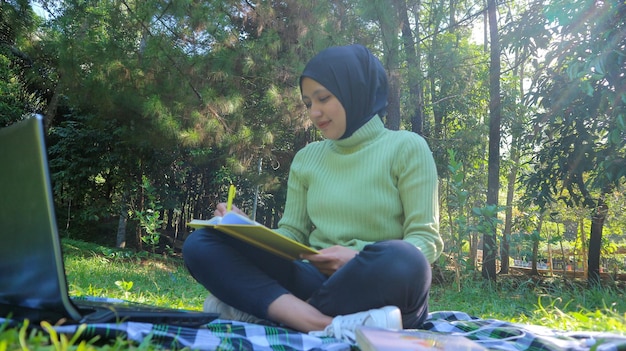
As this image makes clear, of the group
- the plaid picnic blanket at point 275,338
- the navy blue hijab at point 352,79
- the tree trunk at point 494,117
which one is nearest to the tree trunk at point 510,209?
the tree trunk at point 494,117

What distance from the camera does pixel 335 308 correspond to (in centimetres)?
123

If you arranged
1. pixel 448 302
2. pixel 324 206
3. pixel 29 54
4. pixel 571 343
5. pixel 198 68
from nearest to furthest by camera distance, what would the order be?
pixel 571 343
pixel 324 206
pixel 448 302
pixel 198 68
pixel 29 54

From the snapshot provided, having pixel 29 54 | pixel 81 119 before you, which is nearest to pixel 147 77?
pixel 29 54

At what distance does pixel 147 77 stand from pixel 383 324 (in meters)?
4.17

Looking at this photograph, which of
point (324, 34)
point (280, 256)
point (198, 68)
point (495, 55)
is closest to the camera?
point (280, 256)

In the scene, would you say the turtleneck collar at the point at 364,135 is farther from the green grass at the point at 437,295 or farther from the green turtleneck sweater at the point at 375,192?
the green grass at the point at 437,295

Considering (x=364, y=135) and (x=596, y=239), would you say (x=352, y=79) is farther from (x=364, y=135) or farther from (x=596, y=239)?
(x=596, y=239)

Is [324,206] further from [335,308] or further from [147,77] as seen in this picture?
[147,77]

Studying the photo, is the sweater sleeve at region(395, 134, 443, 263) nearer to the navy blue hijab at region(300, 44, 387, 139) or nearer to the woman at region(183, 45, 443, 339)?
the woman at region(183, 45, 443, 339)

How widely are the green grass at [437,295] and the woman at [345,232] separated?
1.59 feet

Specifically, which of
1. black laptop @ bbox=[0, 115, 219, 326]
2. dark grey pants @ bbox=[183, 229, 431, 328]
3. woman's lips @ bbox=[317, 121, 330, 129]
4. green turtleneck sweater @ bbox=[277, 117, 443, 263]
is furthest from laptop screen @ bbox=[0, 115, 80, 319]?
woman's lips @ bbox=[317, 121, 330, 129]

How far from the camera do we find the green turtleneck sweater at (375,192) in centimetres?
140

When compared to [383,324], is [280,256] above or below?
above

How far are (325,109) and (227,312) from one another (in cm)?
66
